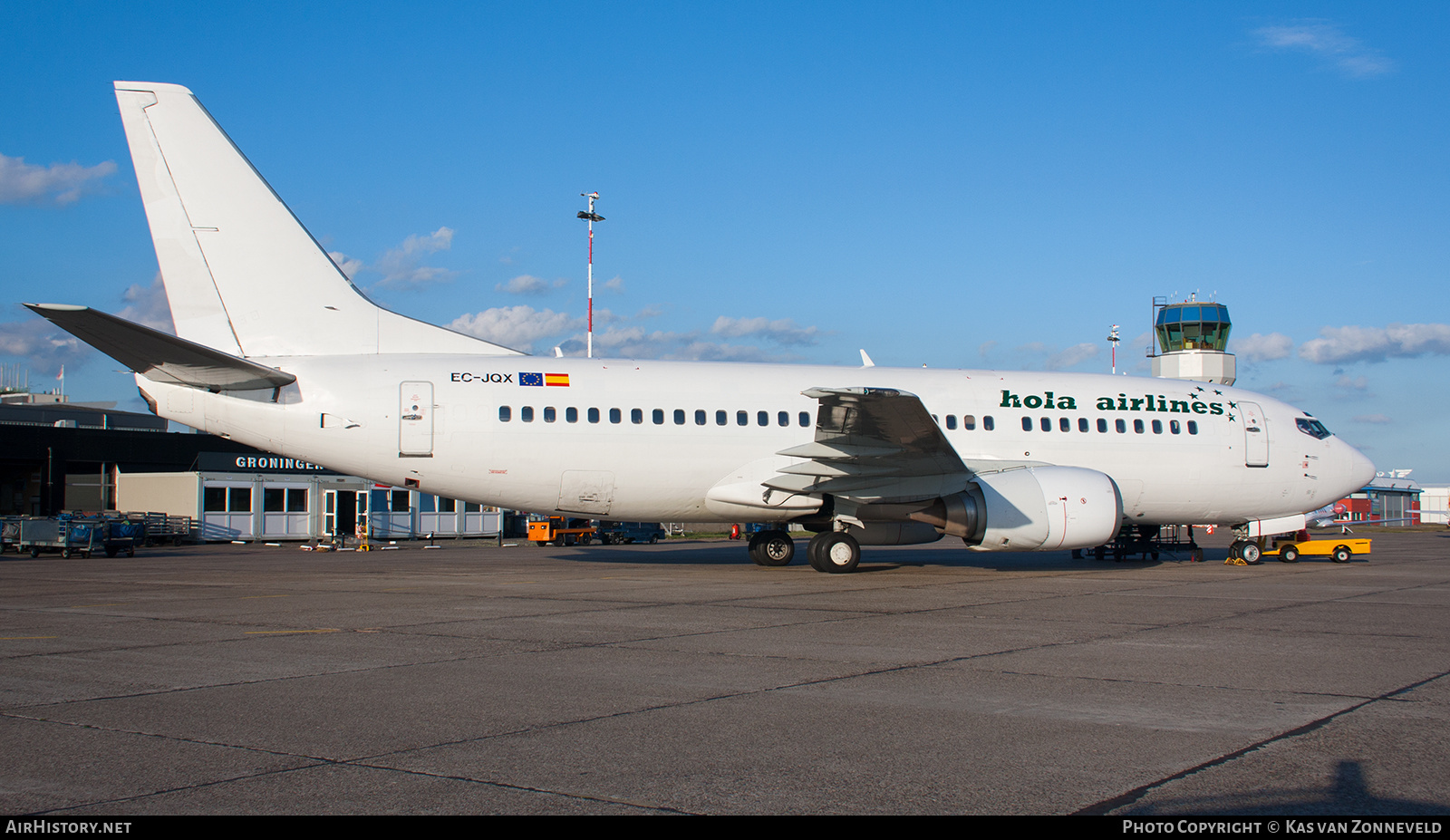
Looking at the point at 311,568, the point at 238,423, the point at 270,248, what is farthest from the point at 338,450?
the point at 311,568

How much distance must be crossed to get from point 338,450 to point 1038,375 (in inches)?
536

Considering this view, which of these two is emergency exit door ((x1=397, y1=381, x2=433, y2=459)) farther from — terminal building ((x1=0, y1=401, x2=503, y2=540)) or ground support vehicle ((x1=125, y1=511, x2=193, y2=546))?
ground support vehicle ((x1=125, y1=511, x2=193, y2=546))

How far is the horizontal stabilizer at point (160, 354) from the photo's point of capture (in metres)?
A: 12.8

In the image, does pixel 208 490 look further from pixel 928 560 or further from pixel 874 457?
pixel 874 457

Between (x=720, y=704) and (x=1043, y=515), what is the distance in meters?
11.8

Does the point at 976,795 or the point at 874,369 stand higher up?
the point at 874,369

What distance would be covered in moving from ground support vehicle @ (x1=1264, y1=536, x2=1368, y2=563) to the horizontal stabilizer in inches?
872

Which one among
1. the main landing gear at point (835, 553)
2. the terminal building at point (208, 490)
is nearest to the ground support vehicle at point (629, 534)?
the terminal building at point (208, 490)

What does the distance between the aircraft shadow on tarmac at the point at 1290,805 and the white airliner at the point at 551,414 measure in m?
10.5

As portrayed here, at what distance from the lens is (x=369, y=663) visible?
26.2ft

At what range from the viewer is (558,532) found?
36.8 metres

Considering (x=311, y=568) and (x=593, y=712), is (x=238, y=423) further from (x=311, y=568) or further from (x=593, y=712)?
(x=593, y=712)

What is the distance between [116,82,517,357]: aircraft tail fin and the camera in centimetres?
1608

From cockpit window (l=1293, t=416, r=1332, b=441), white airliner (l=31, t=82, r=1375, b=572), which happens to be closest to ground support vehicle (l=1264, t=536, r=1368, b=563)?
cockpit window (l=1293, t=416, r=1332, b=441)
